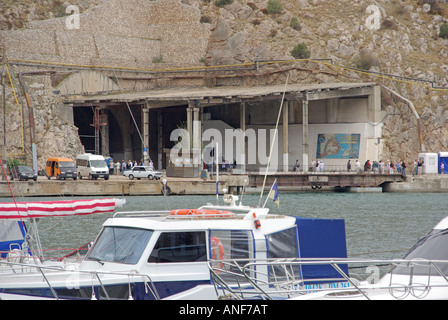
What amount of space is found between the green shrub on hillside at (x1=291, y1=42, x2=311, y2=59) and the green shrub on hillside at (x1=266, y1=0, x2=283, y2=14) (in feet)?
38.9

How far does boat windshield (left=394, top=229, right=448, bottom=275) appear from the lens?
38.8ft

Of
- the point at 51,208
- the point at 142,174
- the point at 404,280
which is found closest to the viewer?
the point at 404,280

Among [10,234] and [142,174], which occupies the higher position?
[142,174]

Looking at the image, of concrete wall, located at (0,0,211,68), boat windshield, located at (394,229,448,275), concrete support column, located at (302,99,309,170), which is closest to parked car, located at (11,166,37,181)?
concrete wall, located at (0,0,211,68)

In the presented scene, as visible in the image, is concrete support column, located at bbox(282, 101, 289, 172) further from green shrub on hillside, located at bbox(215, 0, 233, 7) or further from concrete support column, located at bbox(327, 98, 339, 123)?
green shrub on hillside, located at bbox(215, 0, 233, 7)

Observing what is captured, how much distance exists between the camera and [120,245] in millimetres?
14719

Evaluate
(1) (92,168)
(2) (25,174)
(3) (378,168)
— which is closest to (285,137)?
(3) (378,168)

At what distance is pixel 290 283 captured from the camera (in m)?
13.2

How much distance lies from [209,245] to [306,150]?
→ 50.5 m

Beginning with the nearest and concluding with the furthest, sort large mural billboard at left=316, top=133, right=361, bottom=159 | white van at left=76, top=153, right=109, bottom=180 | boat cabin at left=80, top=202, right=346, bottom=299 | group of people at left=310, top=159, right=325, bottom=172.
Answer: boat cabin at left=80, top=202, right=346, bottom=299, white van at left=76, top=153, right=109, bottom=180, group of people at left=310, top=159, right=325, bottom=172, large mural billboard at left=316, top=133, right=361, bottom=159

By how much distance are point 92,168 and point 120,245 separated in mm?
43208

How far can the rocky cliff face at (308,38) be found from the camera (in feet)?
241

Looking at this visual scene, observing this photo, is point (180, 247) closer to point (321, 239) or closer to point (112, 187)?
point (321, 239)
